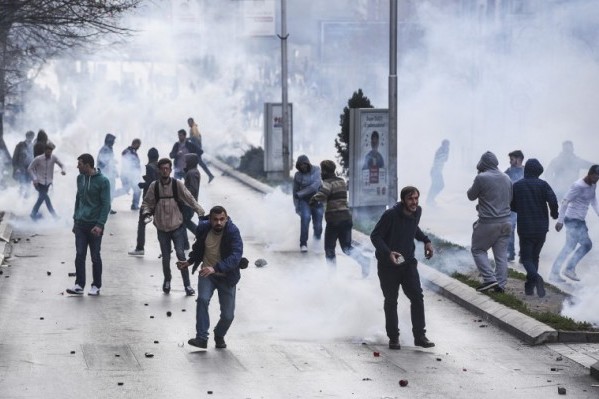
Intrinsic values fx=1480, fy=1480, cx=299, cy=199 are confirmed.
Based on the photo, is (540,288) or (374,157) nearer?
(540,288)

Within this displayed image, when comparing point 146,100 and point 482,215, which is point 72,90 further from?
point 482,215

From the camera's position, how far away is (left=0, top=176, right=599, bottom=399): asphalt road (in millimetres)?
10961

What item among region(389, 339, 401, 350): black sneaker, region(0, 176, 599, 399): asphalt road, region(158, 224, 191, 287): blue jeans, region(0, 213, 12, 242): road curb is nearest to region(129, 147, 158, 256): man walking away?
region(0, 176, 599, 399): asphalt road

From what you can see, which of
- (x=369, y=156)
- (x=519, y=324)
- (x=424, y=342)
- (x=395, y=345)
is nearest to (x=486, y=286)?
(x=519, y=324)

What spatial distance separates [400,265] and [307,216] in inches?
290

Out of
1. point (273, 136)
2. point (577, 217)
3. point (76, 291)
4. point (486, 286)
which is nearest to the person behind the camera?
point (486, 286)

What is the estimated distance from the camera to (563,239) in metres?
21.6

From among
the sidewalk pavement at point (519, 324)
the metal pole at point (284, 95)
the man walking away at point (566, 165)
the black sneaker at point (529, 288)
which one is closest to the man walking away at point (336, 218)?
the sidewalk pavement at point (519, 324)

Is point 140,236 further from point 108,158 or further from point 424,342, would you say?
point 424,342

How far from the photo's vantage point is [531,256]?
1552 cm

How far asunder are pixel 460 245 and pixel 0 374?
34.5 feet

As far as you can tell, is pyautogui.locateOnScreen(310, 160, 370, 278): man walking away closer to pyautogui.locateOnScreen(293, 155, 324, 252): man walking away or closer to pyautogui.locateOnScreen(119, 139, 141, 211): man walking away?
pyautogui.locateOnScreen(293, 155, 324, 252): man walking away

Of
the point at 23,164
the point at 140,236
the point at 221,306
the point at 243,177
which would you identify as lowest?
the point at 243,177

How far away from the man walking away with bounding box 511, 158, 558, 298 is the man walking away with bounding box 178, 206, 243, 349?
13.4 feet
